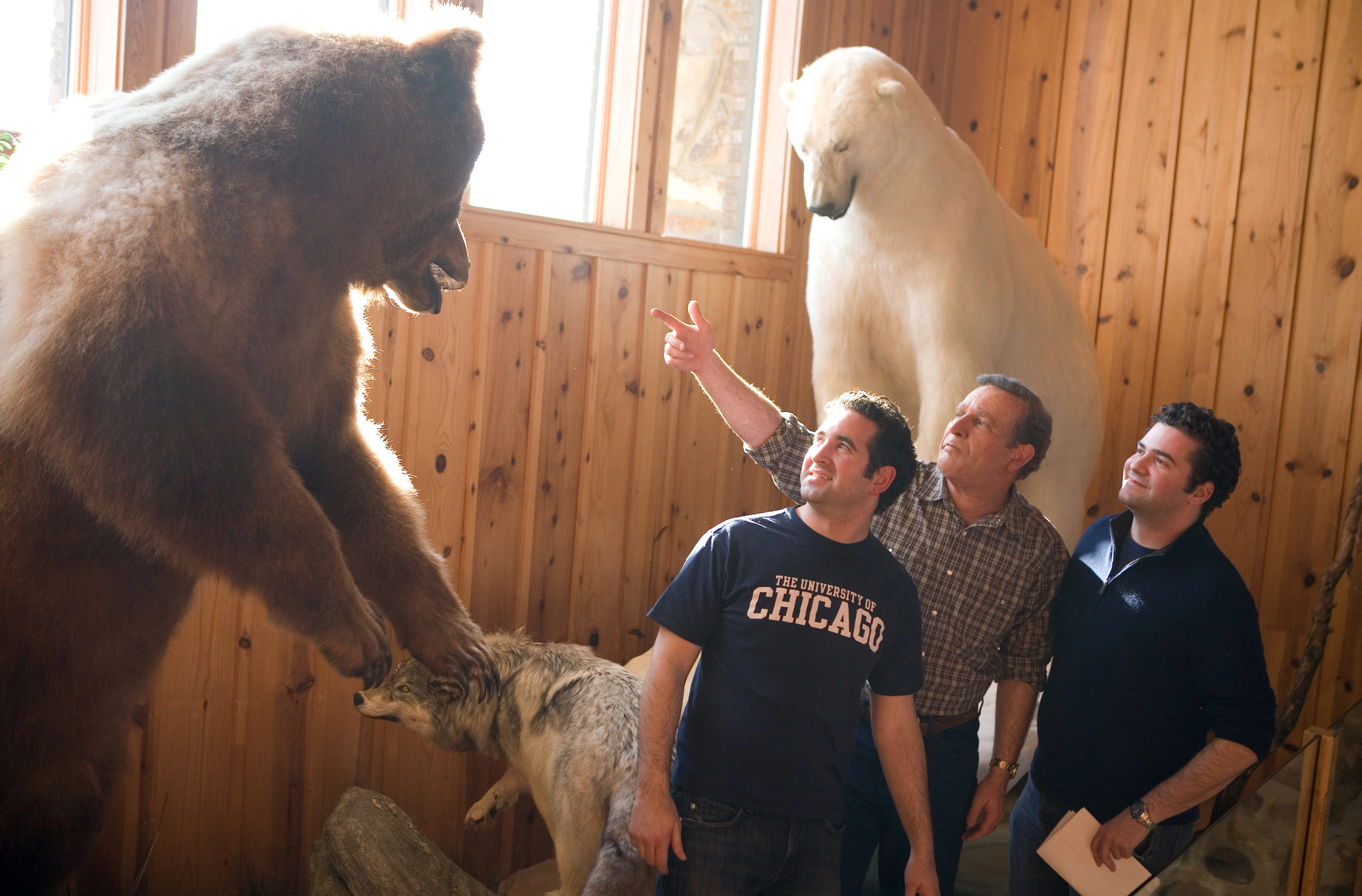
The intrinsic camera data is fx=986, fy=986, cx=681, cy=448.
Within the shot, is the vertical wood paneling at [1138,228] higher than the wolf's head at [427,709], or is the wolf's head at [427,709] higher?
the vertical wood paneling at [1138,228]

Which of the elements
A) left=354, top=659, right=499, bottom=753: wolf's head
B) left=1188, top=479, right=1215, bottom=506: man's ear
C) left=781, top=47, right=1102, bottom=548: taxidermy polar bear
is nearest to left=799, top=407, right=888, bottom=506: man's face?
left=1188, top=479, right=1215, bottom=506: man's ear

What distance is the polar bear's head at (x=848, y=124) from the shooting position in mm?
2430

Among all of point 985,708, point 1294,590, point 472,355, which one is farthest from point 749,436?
point 1294,590

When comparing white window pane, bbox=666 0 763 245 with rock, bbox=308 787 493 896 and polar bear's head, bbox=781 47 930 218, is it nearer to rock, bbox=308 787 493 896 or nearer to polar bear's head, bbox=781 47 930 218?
polar bear's head, bbox=781 47 930 218

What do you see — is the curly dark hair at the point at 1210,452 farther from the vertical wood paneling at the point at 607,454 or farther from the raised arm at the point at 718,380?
the vertical wood paneling at the point at 607,454

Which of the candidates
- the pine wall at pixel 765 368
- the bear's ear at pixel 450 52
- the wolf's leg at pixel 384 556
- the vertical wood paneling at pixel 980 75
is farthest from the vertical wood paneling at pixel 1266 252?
the bear's ear at pixel 450 52

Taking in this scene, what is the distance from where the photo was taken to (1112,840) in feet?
6.01

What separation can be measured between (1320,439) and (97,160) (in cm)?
358

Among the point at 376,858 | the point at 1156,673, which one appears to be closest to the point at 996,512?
the point at 1156,673

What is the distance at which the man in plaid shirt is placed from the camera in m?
2.02

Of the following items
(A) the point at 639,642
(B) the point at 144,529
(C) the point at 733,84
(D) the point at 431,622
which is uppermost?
(C) the point at 733,84

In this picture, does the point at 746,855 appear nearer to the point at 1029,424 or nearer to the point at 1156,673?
the point at 1156,673

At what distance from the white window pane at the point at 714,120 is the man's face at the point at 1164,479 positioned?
2118mm

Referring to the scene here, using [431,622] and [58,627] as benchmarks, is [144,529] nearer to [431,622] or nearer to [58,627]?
[58,627]
